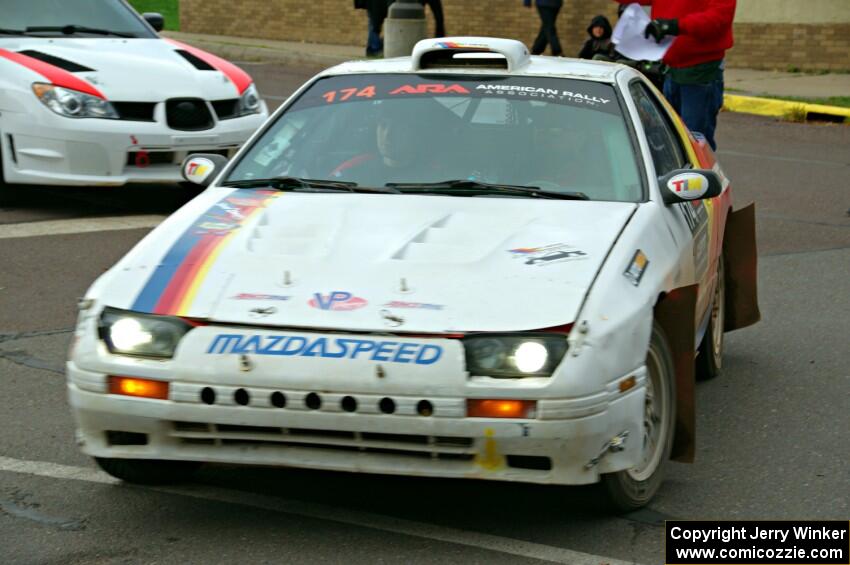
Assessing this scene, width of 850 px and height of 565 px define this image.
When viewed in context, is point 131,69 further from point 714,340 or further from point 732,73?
point 732,73

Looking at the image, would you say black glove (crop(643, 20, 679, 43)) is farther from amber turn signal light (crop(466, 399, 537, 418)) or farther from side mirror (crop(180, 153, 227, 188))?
amber turn signal light (crop(466, 399, 537, 418))

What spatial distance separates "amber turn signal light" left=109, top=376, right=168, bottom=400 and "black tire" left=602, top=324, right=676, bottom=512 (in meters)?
1.40

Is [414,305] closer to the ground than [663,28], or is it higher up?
higher up

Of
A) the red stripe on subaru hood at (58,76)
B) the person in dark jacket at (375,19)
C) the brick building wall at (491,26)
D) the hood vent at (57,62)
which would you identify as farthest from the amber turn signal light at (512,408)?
the person in dark jacket at (375,19)

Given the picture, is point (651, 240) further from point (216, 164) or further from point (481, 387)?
point (216, 164)

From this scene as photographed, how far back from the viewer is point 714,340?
6.55 meters

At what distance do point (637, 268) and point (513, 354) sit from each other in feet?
2.40

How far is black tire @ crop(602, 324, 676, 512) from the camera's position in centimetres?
466

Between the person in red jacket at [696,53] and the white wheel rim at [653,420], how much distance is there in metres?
5.33

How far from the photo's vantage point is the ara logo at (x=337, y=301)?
439cm

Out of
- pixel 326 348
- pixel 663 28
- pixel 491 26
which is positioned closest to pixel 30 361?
pixel 326 348

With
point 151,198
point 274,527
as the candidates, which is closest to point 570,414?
point 274,527

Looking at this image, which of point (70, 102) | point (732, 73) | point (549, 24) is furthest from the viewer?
point (549, 24)

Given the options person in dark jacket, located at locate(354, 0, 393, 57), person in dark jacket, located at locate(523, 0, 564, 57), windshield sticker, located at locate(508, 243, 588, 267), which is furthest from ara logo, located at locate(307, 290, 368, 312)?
person in dark jacket, located at locate(354, 0, 393, 57)
